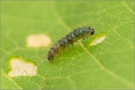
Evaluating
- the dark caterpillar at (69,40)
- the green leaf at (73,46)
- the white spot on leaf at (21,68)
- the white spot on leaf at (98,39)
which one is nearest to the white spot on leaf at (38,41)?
the green leaf at (73,46)

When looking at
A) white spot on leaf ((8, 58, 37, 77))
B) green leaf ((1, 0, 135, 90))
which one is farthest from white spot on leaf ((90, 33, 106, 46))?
white spot on leaf ((8, 58, 37, 77))

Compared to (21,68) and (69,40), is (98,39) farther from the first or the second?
(21,68)

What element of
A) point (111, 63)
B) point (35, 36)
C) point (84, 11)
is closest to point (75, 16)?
point (84, 11)

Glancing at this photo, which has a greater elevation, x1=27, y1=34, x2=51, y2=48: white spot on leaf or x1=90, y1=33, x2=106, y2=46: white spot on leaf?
x1=27, y1=34, x2=51, y2=48: white spot on leaf

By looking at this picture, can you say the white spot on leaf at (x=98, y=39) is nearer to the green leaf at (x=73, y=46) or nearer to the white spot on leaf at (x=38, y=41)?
the green leaf at (x=73, y=46)

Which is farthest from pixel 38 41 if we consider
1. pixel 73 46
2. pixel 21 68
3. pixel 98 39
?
pixel 98 39

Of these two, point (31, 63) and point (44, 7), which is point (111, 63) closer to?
point (31, 63)

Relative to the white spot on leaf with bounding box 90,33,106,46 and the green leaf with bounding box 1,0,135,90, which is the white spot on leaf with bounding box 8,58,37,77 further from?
the white spot on leaf with bounding box 90,33,106,46
